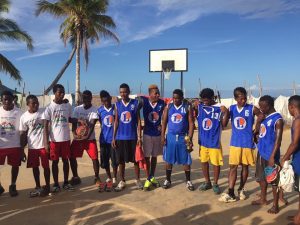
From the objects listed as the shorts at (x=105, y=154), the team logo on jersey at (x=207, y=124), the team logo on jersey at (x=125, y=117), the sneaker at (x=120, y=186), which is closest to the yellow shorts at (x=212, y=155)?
the team logo on jersey at (x=207, y=124)

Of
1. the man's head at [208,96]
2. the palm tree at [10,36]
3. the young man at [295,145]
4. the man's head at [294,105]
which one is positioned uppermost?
the palm tree at [10,36]

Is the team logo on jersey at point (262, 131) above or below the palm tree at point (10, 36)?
below

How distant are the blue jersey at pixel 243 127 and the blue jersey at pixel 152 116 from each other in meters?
1.53

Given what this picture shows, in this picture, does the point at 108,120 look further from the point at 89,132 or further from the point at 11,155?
the point at 11,155

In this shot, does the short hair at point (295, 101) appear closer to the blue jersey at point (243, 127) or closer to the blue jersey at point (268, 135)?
the blue jersey at point (268, 135)

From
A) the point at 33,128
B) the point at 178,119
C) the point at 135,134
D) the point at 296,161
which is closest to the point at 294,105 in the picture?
the point at 296,161

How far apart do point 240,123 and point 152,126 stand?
1.75m

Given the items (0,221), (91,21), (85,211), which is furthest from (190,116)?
(91,21)

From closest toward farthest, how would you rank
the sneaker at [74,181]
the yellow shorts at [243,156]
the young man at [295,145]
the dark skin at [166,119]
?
the young man at [295,145], the yellow shorts at [243,156], the dark skin at [166,119], the sneaker at [74,181]

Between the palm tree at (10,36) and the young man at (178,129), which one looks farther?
the palm tree at (10,36)

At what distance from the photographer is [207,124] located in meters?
6.53

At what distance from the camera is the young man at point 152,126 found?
22.7ft

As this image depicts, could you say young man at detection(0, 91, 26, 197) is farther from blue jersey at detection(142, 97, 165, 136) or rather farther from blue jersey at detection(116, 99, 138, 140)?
blue jersey at detection(142, 97, 165, 136)

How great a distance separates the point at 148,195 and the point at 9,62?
1931 cm
